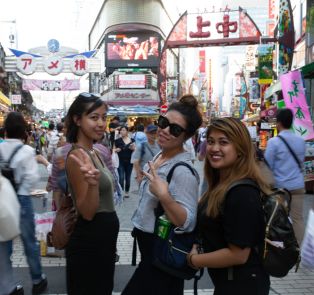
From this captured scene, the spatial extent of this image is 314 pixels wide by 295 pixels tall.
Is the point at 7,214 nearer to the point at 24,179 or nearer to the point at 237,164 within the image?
the point at 24,179

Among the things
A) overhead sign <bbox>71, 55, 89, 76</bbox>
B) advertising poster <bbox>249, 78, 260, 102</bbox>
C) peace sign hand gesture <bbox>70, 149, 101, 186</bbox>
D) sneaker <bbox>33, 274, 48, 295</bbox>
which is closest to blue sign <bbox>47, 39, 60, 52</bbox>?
overhead sign <bbox>71, 55, 89, 76</bbox>

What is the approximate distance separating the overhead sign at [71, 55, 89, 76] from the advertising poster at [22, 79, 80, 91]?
2.75 meters

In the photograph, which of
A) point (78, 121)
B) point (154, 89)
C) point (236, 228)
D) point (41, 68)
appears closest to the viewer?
point (236, 228)

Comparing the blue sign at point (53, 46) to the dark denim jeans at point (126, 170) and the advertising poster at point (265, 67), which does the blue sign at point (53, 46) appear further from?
the advertising poster at point (265, 67)

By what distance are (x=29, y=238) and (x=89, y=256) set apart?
5.43ft

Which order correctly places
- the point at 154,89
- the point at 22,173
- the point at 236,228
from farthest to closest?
the point at 154,89, the point at 22,173, the point at 236,228

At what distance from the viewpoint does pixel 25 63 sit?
14.0m

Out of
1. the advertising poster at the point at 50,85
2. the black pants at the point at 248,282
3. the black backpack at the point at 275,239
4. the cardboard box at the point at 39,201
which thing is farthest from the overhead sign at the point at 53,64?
the black pants at the point at 248,282

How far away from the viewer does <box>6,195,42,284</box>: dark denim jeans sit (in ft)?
10.7

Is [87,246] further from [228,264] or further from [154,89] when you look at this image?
[154,89]

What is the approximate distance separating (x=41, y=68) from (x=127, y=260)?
12.2 m

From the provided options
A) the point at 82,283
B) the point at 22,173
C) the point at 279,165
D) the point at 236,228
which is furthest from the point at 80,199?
the point at 279,165

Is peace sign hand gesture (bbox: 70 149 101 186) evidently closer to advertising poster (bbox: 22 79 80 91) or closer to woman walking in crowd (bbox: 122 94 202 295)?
woman walking in crowd (bbox: 122 94 202 295)

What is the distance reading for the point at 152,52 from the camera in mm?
38750
